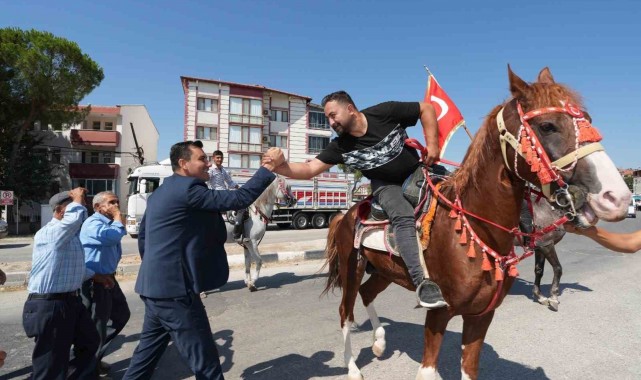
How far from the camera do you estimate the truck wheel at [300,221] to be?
70.4ft

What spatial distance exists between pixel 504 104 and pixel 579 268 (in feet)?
29.3

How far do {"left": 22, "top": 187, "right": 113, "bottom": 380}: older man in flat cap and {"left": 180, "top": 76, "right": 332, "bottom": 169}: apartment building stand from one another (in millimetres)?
31260

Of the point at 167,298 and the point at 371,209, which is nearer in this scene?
the point at 167,298

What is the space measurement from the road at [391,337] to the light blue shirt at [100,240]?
1147 millimetres

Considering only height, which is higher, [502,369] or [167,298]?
[167,298]

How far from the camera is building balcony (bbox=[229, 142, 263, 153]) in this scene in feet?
120

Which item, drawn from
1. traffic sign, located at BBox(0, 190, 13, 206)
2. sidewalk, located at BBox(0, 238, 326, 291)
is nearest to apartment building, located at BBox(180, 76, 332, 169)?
traffic sign, located at BBox(0, 190, 13, 206)

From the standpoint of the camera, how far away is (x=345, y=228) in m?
3.79

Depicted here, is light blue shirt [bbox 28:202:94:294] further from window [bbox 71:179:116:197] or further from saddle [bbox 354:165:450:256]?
window [bbox 71:179:116:197]

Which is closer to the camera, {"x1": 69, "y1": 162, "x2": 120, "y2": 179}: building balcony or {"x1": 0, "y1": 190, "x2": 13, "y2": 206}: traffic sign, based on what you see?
{"x1": 0, "y1": 190, "x2": 13, "y2": 206}: traffic sign

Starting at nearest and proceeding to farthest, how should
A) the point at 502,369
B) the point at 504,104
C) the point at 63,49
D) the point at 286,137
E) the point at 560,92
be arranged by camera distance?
the point at 560,92 → the point at 504,104 → the point at 502,369 → the point at 63,49 → the point at 286,137

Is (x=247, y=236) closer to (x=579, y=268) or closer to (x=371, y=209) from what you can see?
(x=371, y=209)

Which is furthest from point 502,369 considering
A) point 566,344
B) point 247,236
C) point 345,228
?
point 247,236

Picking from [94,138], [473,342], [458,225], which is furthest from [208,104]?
[473,342]
